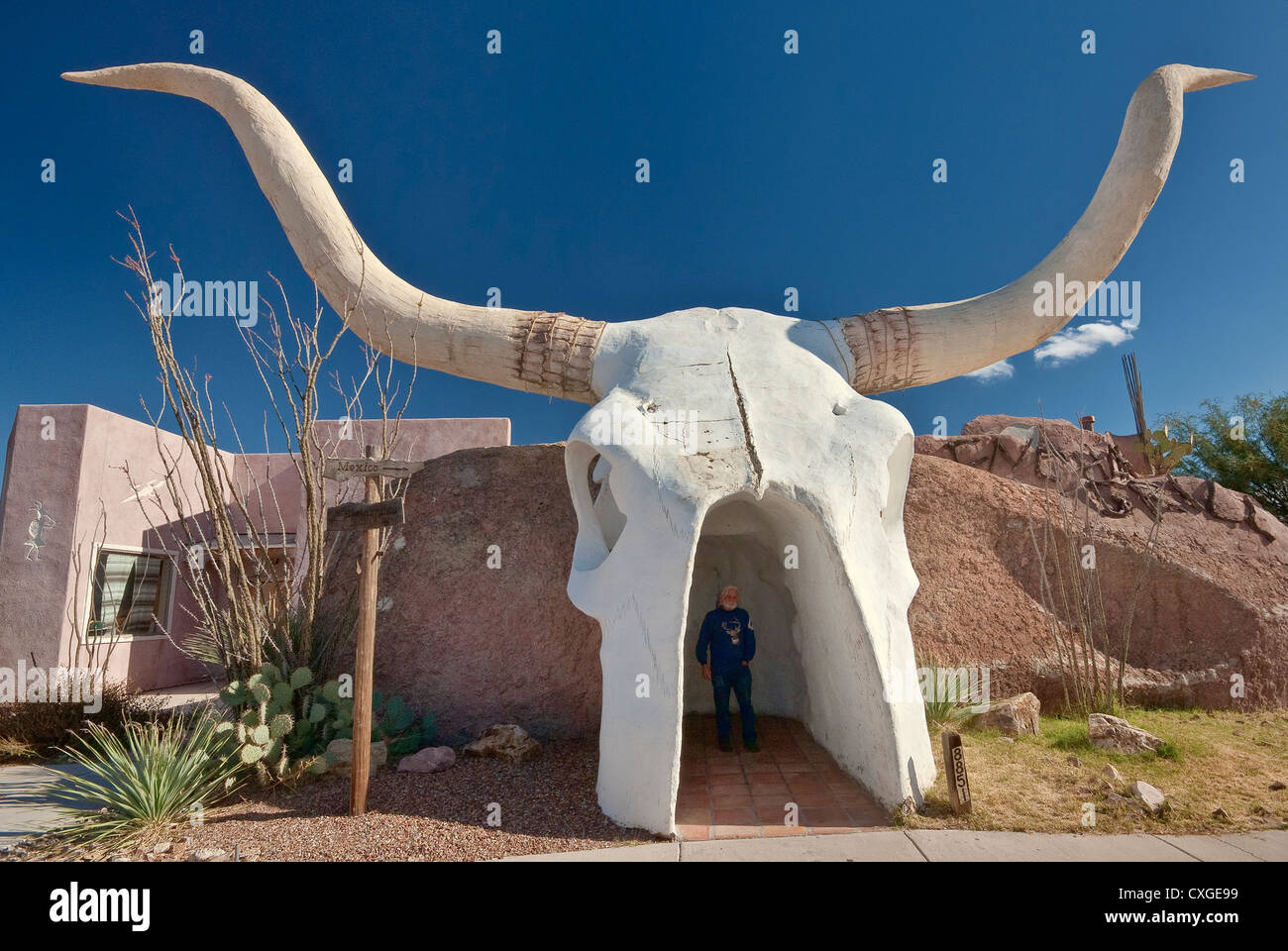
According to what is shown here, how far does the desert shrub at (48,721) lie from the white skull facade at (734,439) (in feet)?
17.2

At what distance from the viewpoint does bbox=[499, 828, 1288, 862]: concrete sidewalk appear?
11.8 feet

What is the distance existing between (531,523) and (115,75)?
5210 millimetres

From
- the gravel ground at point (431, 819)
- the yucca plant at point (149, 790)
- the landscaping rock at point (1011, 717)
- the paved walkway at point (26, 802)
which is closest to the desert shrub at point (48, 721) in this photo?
the paved walkway at point (26, 802)

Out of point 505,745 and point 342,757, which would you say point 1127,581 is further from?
point 342,757

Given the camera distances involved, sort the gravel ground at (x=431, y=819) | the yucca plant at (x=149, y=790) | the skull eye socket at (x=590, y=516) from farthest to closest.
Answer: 1. the skull eye socket at (x=590, y=516)
2. the yucca plant at (x=149, y=790)
3. the gravel ground at (x=431, y=819)

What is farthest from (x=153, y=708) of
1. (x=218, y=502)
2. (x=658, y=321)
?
(x=658, y=321)

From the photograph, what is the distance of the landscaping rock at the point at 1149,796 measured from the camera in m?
4.20

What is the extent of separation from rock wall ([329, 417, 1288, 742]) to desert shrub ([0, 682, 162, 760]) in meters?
3.22

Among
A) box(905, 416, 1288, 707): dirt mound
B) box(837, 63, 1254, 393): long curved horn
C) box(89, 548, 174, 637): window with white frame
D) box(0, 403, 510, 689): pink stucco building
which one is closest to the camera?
box(837, 63, 1254, 393): long curved horn

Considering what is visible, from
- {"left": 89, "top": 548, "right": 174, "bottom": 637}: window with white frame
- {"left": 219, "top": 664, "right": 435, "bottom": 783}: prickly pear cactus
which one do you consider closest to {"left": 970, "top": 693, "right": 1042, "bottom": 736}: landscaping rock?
{"left": 219, "top": 664, "right": 435, "bottom": 783}: prickly pear cactus

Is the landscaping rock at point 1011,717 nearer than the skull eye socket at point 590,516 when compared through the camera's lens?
No

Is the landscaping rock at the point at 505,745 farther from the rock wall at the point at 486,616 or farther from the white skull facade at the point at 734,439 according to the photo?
the white skull facade at the point at 734,439

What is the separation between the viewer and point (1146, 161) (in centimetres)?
567

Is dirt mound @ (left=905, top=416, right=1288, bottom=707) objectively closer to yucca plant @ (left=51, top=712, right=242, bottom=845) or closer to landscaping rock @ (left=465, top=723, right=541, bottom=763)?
landscaping rock @ (left=465, top=723, right=541, bottom=763)
